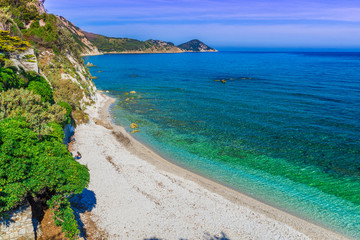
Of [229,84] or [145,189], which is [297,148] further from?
[229,84]

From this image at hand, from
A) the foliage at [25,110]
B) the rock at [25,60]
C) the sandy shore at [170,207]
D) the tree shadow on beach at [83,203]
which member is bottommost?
the sandy shore at [170,207]

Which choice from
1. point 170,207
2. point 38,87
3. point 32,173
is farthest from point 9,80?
point 170,207

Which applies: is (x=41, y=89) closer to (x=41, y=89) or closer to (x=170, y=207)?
(x=41, y=89)

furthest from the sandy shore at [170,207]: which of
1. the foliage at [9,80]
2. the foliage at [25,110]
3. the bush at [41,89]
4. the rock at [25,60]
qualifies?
the rock at [25,60]

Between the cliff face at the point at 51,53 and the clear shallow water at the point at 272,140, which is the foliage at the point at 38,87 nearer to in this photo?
the cliff face at the point at 51,53

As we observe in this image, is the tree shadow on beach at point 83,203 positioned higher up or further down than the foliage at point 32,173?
further down

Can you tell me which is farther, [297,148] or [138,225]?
[297,148]

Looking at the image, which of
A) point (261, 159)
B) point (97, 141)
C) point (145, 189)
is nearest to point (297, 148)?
point (261, 159)
